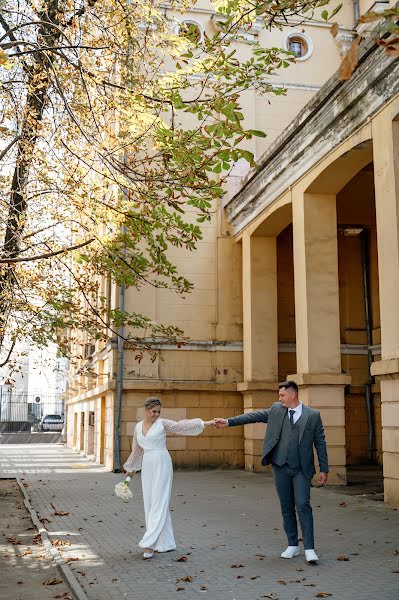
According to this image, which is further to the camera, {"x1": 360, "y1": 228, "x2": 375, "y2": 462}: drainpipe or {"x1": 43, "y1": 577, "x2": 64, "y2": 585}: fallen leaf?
{"x1": 360, "y1": 228, "x2": 375, "y2": 462}: drainpipe

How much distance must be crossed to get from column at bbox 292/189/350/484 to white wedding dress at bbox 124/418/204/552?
684 cm

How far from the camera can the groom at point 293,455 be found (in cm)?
729

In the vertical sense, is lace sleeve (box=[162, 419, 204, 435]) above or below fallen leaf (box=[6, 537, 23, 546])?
above

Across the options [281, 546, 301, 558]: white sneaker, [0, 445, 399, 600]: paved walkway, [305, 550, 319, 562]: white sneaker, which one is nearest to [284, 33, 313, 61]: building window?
[0, 445, 399, 600]: paved walkway

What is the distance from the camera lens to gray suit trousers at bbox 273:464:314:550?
7195 mm

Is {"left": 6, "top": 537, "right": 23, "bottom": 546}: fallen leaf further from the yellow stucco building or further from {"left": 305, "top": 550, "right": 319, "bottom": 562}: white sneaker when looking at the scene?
the yellow stucco building

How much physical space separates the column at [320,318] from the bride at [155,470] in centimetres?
684

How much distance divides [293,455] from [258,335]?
1174 cm

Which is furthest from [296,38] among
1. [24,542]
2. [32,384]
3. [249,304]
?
[32,384]

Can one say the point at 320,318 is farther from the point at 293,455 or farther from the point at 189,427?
the point at 293,455

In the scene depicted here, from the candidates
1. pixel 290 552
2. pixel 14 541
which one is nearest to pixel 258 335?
pixel 14 541

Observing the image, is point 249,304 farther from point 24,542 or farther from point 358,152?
point 24,542

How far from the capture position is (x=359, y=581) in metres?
6.62

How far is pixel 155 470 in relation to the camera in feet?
26.3
